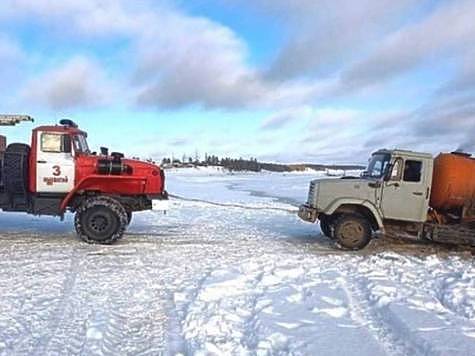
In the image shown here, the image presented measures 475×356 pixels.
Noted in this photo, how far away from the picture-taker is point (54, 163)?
1249cm

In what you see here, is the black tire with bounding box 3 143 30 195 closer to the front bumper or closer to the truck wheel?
the front bumper

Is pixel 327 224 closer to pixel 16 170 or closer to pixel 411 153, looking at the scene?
pixel 411 153

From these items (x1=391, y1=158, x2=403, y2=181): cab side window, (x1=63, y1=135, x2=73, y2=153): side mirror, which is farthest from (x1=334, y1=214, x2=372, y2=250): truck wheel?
(x1=63, y1=135, x2=73, y2=153): side mirror

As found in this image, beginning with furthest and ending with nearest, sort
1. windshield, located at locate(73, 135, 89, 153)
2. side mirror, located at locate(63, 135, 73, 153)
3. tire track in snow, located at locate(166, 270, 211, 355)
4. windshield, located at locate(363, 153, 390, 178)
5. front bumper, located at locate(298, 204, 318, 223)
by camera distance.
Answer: windshield, located at locate(73, 135, 89, 153) → side mirror, located at locate(63, 135, 73, 153) → front bumper, located at locate(298, 204, 318, 223) → windshield, located at locate(363, 153, 390, 178) → tire track in snow, located at locate(166, 270, 211, 355)

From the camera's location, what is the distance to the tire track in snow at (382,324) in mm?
5488

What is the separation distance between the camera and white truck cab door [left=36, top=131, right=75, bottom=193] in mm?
12453

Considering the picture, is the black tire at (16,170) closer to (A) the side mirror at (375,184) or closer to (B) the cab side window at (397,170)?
(A) the side mirror at (375,184)

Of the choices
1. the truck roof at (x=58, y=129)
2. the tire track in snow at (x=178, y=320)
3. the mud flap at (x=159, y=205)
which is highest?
the truck roof at (x=58, y=129)

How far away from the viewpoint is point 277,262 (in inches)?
406

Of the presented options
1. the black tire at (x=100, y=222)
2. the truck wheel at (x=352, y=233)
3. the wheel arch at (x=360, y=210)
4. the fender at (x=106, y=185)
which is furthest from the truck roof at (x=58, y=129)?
the truck wheel at (x=352, y=233)

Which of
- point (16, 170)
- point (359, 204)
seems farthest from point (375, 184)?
point (16, 170)

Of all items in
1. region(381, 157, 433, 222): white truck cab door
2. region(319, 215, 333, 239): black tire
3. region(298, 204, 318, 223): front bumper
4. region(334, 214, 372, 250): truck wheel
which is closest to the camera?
region(381, 157, 433, 222): white truck cab door

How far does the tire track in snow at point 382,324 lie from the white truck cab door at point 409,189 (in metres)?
4.02

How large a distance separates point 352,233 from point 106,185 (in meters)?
5.88
